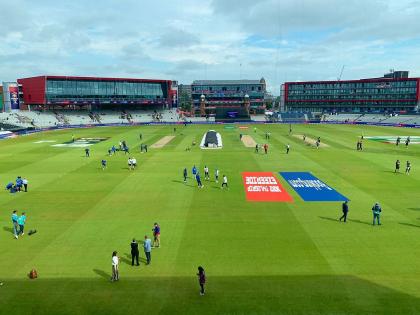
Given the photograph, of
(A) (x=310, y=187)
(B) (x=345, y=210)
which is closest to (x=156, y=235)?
(B) (x=345, y=210)

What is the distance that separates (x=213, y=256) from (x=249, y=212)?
695 cm

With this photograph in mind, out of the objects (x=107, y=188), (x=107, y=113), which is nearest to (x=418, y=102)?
(x=107, y=113)

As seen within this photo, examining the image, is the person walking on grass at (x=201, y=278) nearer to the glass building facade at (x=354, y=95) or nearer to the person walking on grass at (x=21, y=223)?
the person walking on grass at (x=21, y=223)

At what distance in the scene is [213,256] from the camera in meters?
16.2

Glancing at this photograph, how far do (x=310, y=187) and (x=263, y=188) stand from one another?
13.2ft

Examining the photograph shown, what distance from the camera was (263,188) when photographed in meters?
29.2

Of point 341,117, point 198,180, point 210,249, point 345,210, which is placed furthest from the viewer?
point 341,117

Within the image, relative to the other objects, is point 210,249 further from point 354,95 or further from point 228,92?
point 354,95

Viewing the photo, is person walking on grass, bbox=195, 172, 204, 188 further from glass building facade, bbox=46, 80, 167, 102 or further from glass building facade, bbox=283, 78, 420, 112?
glass building facade, bbox=283, 78, 420, 112

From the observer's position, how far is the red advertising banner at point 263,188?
2614 cm

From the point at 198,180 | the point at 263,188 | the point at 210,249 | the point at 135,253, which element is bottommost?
the point at 210,249

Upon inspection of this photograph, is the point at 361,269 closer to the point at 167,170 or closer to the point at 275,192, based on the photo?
the point at 275,192

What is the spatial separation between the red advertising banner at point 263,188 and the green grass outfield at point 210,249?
106 centimetres

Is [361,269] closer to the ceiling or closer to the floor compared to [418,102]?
closer to the floor
